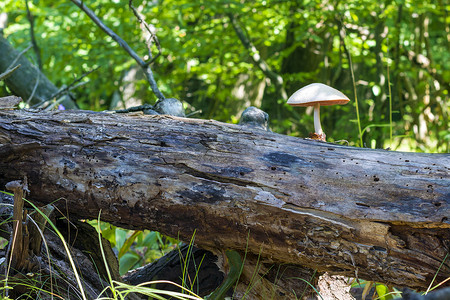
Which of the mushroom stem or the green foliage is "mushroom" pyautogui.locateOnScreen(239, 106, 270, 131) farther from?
the green foliage

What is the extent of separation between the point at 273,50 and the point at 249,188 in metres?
6.90

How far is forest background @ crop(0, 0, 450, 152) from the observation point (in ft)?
18.6

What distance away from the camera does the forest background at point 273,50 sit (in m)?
5.68

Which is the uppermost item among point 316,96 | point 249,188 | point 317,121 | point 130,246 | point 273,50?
point 273,50

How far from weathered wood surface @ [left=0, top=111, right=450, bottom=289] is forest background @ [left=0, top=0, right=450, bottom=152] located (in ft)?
11.6

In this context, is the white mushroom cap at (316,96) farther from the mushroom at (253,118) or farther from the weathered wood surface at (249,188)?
the weathered wood surface at (249,188)

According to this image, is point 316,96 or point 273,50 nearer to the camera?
point 316,96

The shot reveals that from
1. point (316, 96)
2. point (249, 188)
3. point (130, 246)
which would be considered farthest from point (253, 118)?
point (130, 246)

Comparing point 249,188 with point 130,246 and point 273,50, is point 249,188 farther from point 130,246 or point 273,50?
point 273,50

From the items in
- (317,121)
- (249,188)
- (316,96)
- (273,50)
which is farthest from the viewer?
(273,50)

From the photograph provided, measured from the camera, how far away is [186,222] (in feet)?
5.71

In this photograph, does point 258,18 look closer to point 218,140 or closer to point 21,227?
point 218,140

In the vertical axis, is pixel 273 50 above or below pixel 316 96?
above

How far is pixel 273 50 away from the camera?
816cm
